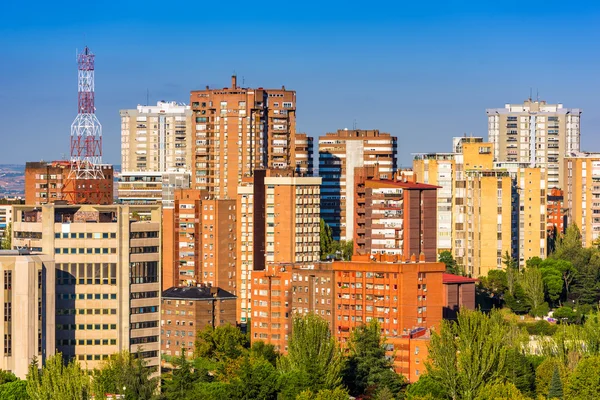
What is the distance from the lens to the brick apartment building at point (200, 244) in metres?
108

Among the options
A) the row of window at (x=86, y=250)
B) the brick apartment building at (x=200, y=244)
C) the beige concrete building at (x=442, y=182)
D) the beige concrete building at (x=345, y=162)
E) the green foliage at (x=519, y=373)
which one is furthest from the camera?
the beige concrete building at (x=345, y=162)

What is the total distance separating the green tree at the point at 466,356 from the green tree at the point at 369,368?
192 cm

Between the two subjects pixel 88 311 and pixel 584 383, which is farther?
pixel 88 311

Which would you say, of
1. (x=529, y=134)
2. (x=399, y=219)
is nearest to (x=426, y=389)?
(x=399, y=219)

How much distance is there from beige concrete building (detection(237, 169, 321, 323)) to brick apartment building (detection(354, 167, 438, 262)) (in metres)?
4.71

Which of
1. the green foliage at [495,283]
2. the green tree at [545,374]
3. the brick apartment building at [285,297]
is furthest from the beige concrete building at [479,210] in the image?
the green tree at [545,374]

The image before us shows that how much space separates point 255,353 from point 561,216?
211 feet

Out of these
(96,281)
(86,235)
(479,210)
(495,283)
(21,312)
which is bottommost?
(495,283)

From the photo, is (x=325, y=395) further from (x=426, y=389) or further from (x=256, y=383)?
(x=426, y=389)

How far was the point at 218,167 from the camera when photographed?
120938 millimetres

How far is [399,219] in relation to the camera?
99500 millimetres

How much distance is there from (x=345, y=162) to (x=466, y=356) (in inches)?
2357

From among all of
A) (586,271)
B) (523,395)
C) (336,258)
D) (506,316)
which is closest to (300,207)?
(336,258)

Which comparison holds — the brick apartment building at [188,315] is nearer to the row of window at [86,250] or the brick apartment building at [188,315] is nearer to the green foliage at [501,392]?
the row of window at [86,250]
